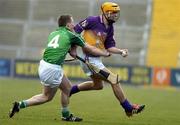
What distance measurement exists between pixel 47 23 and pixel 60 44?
28.1 metres

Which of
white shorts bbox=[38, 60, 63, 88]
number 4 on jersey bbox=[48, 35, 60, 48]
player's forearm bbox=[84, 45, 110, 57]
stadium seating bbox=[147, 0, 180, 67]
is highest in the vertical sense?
number 4 on jersey bbox=[48, 35, 60, 48]

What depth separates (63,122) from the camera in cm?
1228

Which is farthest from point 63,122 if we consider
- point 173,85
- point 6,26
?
point 6,26

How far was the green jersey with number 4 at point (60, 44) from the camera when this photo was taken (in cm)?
1215

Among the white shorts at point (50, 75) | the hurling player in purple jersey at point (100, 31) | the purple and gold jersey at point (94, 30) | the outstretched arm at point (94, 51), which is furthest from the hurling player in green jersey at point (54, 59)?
the purple and gold jersey at point (94, 30)

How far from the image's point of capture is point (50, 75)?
1204 centimetres

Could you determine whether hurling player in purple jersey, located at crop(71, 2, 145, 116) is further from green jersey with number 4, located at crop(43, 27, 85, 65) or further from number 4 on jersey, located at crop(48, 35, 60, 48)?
number 4 on jersey, located at crop(48, 35, 60, 48)

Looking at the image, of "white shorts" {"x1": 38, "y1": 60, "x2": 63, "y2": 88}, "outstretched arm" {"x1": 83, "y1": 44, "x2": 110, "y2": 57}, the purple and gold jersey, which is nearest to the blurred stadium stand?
the purple and gold jersey

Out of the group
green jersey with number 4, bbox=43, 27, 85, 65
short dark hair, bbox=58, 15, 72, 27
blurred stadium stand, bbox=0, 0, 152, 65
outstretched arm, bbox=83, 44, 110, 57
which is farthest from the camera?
blurred stadium stand, bbox=0, 0, 152, 65

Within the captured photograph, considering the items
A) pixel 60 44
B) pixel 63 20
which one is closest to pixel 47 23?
pixel 63 20

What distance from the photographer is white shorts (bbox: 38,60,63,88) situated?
12.0 m

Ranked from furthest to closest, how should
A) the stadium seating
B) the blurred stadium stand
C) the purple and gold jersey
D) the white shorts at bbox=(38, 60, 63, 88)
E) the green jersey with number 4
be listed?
the blurred stadium stand
the stadium seating
the purple and gold jersey
the green jersey with number 4
the white shorts at bbox=(38, 60, 63, 88)

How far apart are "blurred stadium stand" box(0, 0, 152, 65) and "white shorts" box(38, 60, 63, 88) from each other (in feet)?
83.7

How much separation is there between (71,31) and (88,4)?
2805cm
